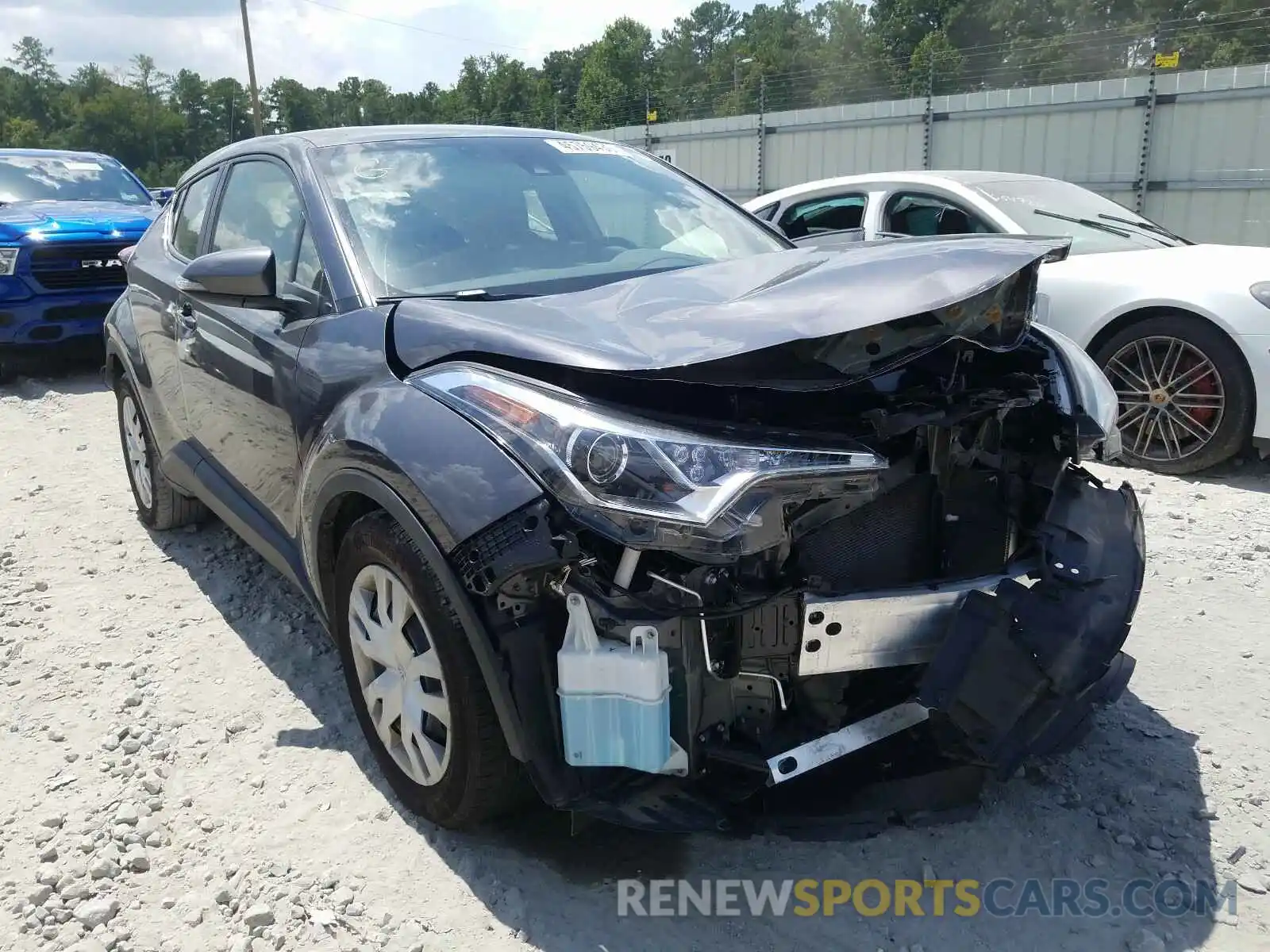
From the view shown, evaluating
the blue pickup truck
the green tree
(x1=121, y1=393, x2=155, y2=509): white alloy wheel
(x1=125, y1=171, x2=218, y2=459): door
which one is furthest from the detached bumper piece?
the green tree

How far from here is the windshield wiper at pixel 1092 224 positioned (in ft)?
20.2

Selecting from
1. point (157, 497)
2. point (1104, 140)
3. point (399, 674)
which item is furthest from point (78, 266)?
point (1104, 140)

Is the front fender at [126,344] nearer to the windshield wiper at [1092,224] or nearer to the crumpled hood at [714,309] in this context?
the crumpled hood at [714,309]

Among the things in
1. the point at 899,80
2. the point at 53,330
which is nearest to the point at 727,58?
the point at 899,80

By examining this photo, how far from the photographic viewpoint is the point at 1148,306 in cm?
535

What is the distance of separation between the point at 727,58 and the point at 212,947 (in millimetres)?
84571

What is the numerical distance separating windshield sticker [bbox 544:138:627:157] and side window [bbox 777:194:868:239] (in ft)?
9.18

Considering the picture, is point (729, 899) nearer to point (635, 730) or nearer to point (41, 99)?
point (635, 730)

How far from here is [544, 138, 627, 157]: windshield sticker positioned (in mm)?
3689

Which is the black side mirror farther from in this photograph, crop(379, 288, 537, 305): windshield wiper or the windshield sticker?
the windshield sticker

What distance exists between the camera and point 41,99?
96250mm

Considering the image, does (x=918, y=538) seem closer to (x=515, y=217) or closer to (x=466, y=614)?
(x=466, y=614)

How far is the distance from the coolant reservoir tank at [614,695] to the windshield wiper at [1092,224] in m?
5.13

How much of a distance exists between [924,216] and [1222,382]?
2.01m
